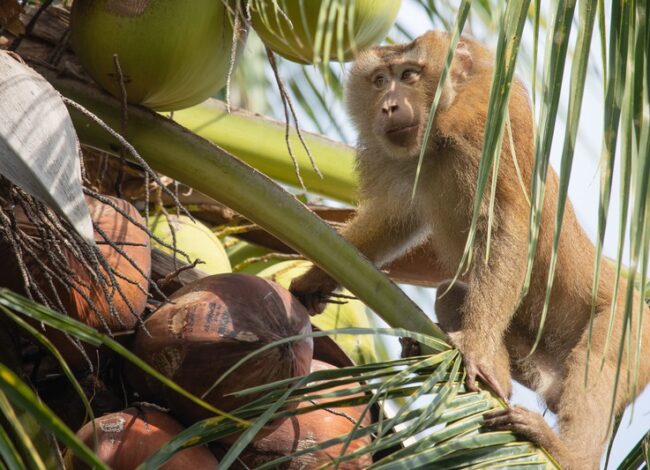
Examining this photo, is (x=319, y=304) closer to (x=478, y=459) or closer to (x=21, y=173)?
(x=478, y=459)

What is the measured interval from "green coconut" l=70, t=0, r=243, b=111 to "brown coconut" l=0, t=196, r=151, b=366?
367 millimetres

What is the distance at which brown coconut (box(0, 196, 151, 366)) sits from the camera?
254 cm

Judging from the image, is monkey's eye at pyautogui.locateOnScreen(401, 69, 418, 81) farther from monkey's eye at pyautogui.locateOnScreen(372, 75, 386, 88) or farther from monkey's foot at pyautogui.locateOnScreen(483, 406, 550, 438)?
monkey's foot at pyautogui.locateOnScreen(483, 406, 550, 438)

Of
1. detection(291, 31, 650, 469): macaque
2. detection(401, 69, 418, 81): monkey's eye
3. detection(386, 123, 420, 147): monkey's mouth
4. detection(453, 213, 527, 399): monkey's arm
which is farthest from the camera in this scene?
detection(401, 69, 418, 81): monkey's eye

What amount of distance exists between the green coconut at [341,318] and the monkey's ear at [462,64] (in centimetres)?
110

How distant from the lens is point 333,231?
9.20 feet

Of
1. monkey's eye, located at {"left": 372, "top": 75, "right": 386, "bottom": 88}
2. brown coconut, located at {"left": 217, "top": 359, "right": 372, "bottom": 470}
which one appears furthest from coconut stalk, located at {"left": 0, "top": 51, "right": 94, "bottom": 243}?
monkey's eye, located at {"left": 372, "top": 75, "right": 386, "bottom": 88}

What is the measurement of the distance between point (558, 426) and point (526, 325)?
3.08ft

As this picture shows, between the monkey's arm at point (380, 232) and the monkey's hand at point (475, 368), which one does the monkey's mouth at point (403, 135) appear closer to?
the monkey's arm at point (380, 232)

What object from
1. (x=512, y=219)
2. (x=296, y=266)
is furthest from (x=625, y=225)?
(x=296, y=266)

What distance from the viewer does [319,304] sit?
153 inches

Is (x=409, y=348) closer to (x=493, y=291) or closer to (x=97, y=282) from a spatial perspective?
(x=493, y=291)

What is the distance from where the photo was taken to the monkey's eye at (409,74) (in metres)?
4.68

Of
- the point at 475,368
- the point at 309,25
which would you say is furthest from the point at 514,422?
the point at 309,25
